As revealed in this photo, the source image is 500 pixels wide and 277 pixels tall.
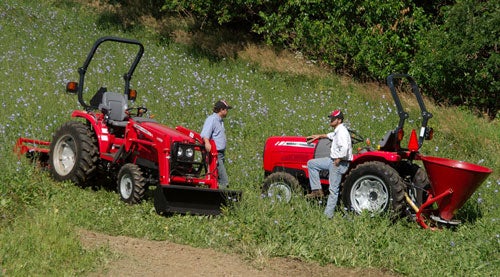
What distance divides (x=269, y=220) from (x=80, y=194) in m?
3.24

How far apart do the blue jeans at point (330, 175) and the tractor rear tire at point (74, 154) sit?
309cm

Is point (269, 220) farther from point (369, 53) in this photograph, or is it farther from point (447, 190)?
point (369, 53)

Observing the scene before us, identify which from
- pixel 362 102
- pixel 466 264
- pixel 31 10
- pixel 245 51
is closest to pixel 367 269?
pixel 466 264

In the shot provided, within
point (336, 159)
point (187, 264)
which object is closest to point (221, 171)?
point (336, 159)

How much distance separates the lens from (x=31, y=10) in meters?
Answer: 23.9

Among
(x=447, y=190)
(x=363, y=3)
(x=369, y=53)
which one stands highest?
(x=363, y=3)

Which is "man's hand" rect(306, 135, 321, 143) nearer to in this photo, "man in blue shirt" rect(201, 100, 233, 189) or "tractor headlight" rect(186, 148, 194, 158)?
"man in blue shirt" rect(201, 100, 233, 189)

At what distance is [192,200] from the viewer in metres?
9.50

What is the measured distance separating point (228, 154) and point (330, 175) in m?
3.68

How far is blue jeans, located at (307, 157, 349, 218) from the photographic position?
9398 mm

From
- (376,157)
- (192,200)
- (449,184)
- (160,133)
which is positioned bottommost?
(192,200)

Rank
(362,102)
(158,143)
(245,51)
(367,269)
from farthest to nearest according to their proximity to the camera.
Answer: (245,51), (362,102), (158,143), (367,269)

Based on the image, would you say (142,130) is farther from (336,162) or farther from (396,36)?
(396,36)

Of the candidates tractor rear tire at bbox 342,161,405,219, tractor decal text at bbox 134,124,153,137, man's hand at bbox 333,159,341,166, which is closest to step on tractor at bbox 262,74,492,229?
tractor rear tire at bbox 342,161,405,219
